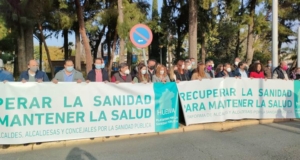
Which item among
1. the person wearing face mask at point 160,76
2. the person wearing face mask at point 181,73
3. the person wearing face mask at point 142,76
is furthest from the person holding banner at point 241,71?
the person wearing face mask at point 142,76

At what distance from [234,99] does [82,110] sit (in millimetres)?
4034

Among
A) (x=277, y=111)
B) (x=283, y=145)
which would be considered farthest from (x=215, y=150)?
(x=277, y=111)

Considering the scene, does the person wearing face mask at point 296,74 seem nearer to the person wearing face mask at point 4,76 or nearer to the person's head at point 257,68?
the person's head at point 257,68

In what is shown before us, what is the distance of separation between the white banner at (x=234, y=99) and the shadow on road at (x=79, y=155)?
9.25 ft

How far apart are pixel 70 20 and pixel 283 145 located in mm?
17144

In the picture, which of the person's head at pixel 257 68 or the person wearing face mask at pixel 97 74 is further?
the person's head at pixel 257 68

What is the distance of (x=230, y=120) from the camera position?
8.68m

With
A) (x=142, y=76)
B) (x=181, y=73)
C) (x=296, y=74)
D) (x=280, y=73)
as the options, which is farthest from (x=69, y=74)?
(x=296, y=74)

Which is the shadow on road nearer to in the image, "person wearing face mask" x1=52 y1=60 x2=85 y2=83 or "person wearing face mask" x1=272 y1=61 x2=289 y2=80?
"person wearing face mask" x1=52 y1=60 x2=85 y2=83

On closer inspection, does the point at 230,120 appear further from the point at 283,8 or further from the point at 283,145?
the point at 283,8

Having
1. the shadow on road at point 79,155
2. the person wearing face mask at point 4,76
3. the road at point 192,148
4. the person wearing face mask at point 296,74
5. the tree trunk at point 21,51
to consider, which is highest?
the tree trunk at point 21,51

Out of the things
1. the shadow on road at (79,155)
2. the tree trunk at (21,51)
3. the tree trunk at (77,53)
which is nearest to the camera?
the shadow on road at (79,155)

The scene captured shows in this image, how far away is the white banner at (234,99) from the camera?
811 cm

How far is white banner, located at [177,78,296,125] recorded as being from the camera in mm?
8109
